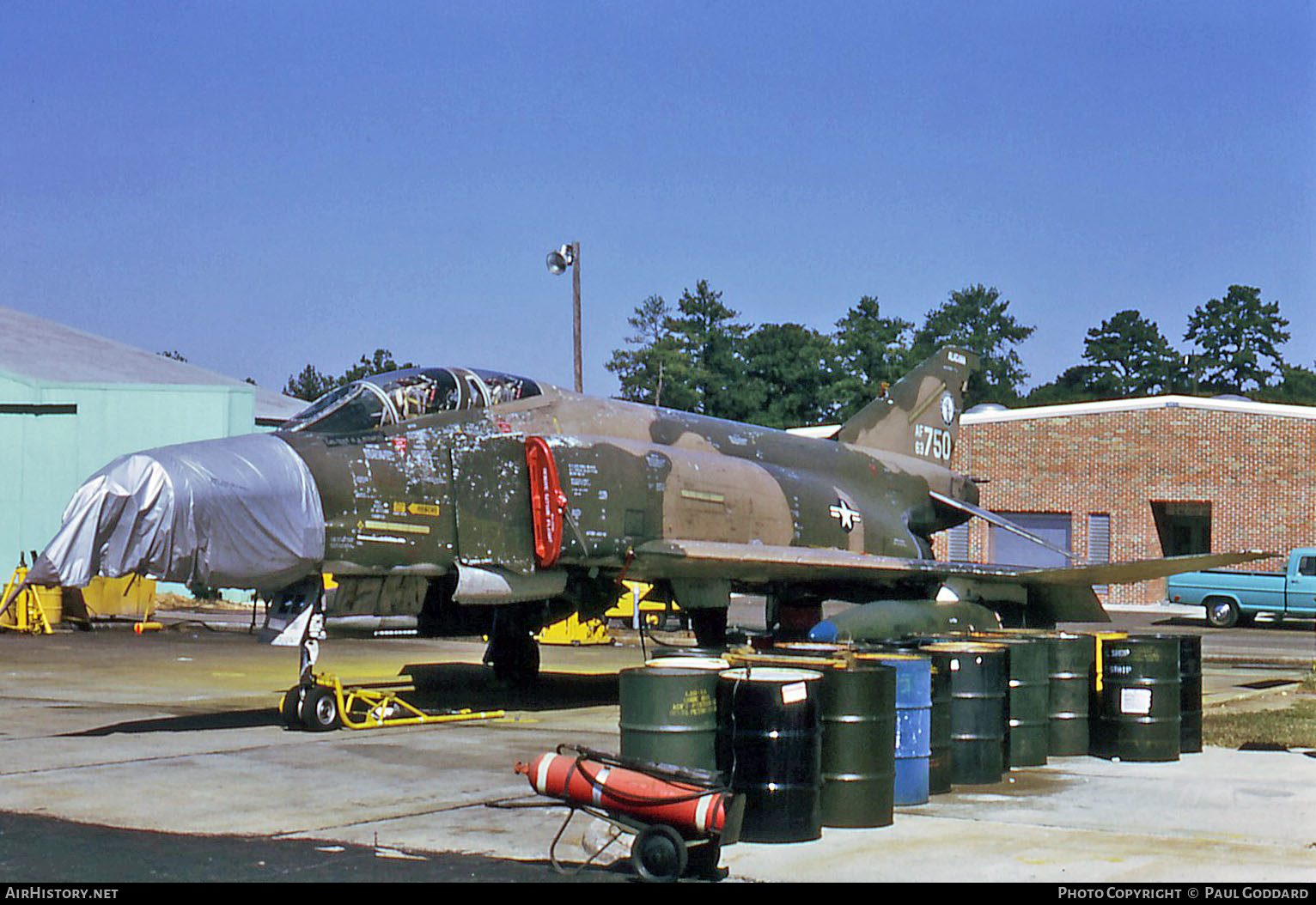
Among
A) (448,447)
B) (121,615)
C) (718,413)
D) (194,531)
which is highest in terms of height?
(718,413)

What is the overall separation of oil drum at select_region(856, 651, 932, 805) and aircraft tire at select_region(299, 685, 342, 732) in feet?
17.2

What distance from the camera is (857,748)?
25.7 ft

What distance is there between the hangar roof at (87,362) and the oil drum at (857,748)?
102 ft

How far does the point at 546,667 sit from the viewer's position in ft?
64.4

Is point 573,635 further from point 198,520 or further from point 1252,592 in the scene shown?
point 1252,592

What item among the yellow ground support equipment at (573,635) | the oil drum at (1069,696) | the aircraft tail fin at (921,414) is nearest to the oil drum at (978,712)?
the oil drum at (1069,696)

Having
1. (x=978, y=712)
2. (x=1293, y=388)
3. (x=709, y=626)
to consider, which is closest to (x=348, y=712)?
(x=709, y=626)

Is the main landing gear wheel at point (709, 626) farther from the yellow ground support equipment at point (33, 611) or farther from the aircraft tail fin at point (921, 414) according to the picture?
the yellow ground support equipment at point (33, 611)

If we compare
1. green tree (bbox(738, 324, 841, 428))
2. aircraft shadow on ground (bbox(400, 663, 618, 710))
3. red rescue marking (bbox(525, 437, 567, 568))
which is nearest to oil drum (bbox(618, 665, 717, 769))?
red rescue marking (bbox(525, 437, 567, 568))

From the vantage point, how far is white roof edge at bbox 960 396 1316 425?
1545 inches

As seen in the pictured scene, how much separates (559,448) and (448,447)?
1.10 meters

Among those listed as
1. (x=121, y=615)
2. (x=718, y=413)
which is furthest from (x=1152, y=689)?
(x=718, y=413)

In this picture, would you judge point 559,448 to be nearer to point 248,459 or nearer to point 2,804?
point 248,459

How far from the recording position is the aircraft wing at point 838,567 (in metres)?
14.0
